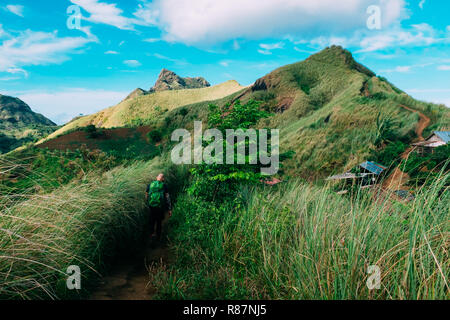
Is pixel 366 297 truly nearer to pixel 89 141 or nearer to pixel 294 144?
pixel 294 144

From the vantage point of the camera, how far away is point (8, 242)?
2385 millimetres

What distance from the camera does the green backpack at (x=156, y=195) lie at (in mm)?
5117

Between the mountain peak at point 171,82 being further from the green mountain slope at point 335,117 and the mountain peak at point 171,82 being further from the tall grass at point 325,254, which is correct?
the tall grass at point 325,254

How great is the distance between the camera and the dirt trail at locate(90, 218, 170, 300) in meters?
3.24

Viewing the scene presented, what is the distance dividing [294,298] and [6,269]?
9.10 ft

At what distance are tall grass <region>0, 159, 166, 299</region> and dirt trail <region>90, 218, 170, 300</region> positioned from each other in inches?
8.5

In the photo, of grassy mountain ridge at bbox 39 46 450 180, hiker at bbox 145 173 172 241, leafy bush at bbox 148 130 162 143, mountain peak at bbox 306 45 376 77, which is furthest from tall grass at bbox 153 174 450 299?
mountain peak at bbox 306 45 376 77

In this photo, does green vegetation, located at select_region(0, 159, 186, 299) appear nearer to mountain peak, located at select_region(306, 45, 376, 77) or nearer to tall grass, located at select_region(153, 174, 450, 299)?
tall grass, located at select_region(153, 174, 450, 299)

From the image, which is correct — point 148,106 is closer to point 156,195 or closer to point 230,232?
point 156,195

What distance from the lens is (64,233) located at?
3.04 m

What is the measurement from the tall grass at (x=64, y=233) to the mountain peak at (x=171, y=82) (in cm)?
15172

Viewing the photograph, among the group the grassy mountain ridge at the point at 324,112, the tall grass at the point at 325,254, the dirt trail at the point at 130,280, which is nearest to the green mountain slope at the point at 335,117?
the grassy mountain ridge at the point at 324,112

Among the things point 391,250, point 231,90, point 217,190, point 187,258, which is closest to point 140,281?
point 187,258

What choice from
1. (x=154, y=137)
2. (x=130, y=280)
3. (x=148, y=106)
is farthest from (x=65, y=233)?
(x=148, y=106)
